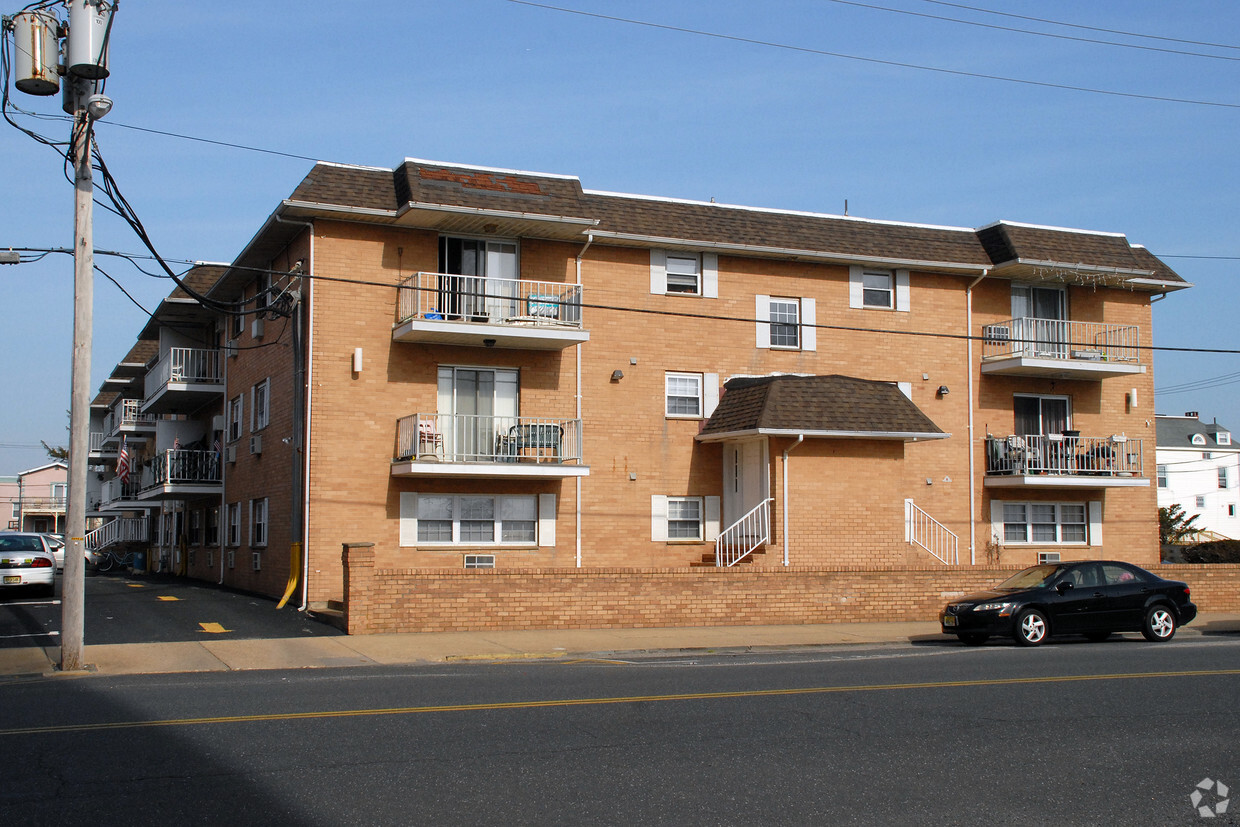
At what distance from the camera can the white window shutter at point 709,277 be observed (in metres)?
26.7

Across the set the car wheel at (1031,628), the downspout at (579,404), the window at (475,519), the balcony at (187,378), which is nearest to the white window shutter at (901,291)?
the downspout at (579,404)

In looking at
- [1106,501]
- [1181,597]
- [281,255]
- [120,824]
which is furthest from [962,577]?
[120,824]

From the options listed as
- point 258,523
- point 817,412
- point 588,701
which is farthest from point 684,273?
point 588,701

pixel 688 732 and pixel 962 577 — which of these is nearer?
pixel 688 732

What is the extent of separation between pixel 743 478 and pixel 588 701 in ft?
49.6

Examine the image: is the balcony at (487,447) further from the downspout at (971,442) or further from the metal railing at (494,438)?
the downspout at (971,442)

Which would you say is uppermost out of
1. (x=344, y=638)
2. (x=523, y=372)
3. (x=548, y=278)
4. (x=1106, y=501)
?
(x=548, y=278)

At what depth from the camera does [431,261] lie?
24312 millimetres

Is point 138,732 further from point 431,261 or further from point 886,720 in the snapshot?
point 431,261

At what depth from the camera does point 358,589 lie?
18.5 m

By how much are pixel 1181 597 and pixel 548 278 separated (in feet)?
45.6

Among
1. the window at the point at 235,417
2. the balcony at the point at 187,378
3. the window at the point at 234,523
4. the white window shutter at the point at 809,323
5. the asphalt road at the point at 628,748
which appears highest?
the white window shutter at the point at 809,323

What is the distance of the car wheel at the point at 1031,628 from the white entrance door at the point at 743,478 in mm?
7413

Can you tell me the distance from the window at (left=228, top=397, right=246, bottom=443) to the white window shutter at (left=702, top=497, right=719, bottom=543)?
1213 cm
